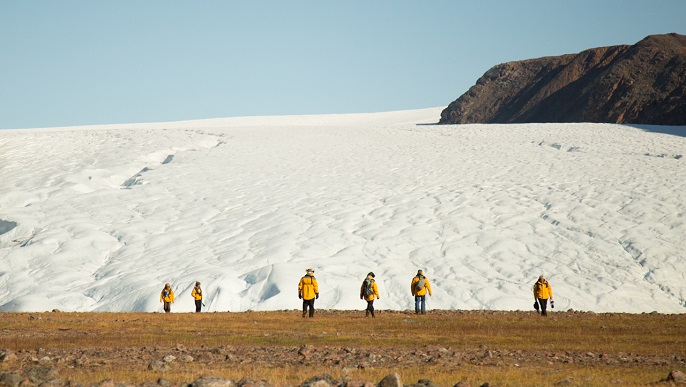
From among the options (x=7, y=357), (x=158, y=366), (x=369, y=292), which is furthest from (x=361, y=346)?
(x=369, y=292)

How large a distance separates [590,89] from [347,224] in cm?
6047

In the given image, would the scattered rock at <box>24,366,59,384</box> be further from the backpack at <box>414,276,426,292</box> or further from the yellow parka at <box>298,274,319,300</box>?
the backpack at <box>414,276,426,292</box>

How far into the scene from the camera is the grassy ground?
10.8 metres

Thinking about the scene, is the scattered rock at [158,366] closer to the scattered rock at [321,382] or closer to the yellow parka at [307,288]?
the scattered rock at [321,382]

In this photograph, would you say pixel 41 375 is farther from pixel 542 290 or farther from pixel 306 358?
pixel 542 290

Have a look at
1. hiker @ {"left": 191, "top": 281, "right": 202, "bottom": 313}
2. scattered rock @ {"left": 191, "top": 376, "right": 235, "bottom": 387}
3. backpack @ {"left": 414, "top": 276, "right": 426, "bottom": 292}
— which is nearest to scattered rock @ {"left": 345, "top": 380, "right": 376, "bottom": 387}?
scattered rock @ {"left": 191, "top": 376, "right": 235, "bottom": 387}

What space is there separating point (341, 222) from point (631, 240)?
440 inches

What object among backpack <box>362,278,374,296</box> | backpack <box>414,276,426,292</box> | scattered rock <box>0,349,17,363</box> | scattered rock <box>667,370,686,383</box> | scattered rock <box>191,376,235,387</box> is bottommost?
backpack <box>414,276,426,292</box>

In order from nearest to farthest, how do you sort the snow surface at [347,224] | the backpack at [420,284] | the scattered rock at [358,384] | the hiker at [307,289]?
1. the scattered rock at [358,384]
2. the hiker at [307,289]
3. the backpack at [420,284]
4. the snow surface at [347,224]

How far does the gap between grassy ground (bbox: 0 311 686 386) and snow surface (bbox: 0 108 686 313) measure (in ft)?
16.3

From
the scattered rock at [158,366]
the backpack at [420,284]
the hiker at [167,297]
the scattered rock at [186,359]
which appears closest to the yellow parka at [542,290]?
the backpack at [420,284]

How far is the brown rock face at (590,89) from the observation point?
252ft

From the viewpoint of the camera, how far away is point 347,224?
31453mm

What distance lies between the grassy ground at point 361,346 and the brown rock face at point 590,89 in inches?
2412
